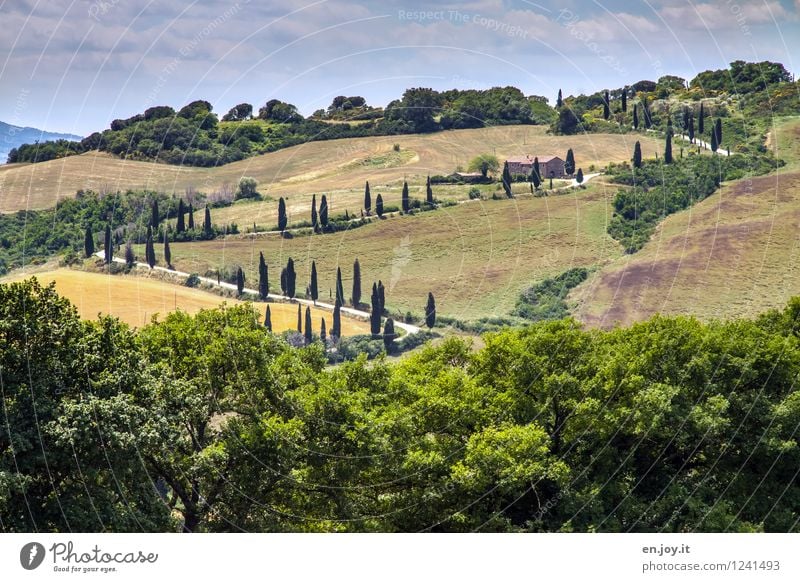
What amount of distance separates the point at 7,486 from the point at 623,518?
2698 cm

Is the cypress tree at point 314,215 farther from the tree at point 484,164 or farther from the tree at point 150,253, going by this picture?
the tree at point 484,164

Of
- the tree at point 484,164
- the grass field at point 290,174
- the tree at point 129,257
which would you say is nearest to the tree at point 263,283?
the tree at point 129,257

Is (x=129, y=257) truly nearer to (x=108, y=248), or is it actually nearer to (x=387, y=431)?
(x=108, y=248)

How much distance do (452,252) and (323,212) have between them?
19046 mm

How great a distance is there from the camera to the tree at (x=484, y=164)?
632ft

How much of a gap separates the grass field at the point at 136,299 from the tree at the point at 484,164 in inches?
2608

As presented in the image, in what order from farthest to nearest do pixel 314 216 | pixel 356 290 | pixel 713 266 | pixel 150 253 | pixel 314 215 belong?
pixel 314 215, pixel 314 216, pixel 713 266, pixel 150 253, pixel 356 290

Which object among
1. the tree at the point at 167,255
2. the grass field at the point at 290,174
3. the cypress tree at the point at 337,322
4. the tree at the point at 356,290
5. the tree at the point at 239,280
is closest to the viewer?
the cypress tree at the point at 337,322

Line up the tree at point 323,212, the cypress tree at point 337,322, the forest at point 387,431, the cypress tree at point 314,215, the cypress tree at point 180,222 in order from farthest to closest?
1. the tree at point 323,212
2. the cypress tree at point 314,215
3. the cypress tree at point 180,222
4. the cypress tree at point 337,322
5. the forest at point 387,431

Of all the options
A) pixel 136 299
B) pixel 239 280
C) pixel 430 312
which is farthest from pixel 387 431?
pixel 239 280

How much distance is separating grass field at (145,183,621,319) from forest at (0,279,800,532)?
74.5 metres

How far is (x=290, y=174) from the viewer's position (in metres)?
189

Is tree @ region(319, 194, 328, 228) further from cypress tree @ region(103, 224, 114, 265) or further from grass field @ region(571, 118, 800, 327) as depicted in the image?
grass field @ region(571, 118, 800, 327)

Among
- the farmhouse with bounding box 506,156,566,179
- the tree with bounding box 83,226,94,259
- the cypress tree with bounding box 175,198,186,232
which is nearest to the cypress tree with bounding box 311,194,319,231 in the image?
the cypress tree with bounding box 175,198,186,232
